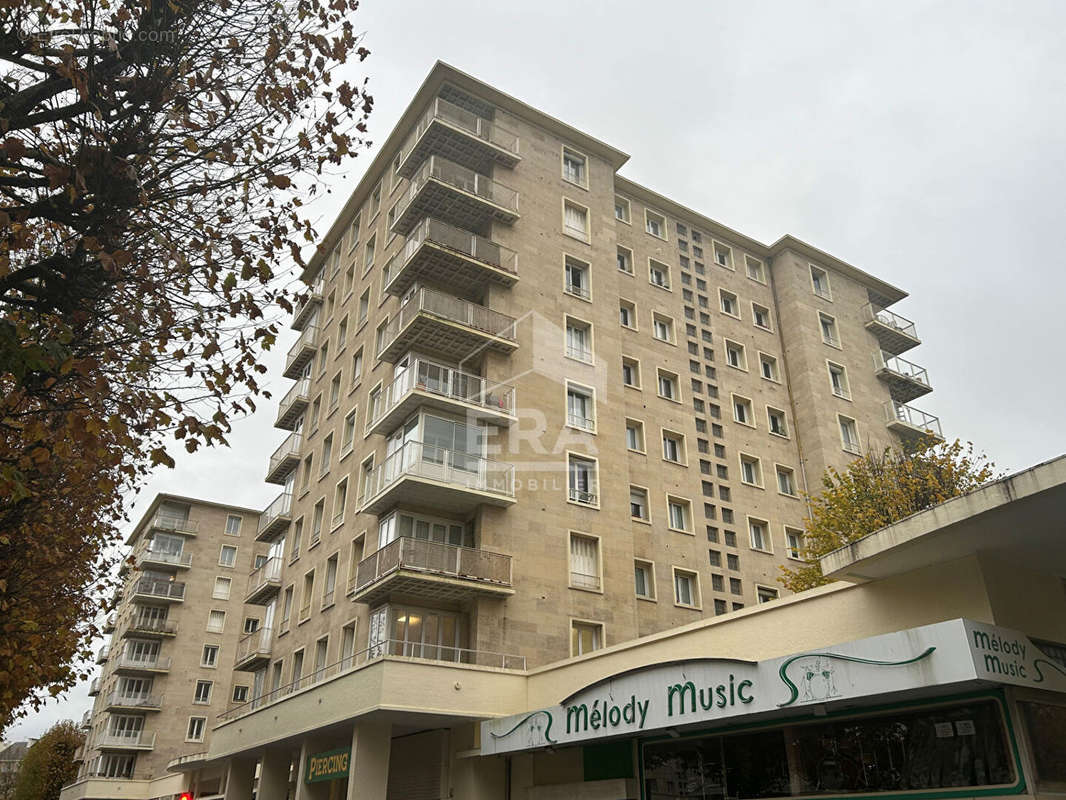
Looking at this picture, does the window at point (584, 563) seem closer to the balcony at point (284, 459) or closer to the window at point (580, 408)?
the window at point (580, 408)

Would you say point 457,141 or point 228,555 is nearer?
point 457,141

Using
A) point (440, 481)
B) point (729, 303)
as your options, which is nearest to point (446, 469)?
point (440, 481)

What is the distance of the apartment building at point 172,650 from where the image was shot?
51031 millimetres

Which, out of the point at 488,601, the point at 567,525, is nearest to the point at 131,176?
the point at 488,601

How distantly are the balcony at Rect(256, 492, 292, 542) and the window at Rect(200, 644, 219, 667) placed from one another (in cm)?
2539

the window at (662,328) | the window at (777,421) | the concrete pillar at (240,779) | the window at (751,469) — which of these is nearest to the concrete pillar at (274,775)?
the concrete pillar at (240,779)

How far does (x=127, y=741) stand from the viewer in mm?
50781

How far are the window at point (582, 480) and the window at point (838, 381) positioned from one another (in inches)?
601

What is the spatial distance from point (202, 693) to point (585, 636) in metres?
39.9

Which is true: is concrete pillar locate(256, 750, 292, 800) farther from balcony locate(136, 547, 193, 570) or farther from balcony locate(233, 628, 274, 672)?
balcony locate(136, 547, 193, 570)

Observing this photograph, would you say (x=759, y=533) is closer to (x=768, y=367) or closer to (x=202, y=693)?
(x=768, y=367)

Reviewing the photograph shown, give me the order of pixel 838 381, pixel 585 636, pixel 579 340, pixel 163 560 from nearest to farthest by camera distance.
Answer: pixel 585 636
pixel 579 340
pixel 838 381
pixel 163 560

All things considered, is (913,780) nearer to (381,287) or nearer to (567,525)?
(567,525)

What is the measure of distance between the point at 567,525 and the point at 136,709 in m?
40.2
